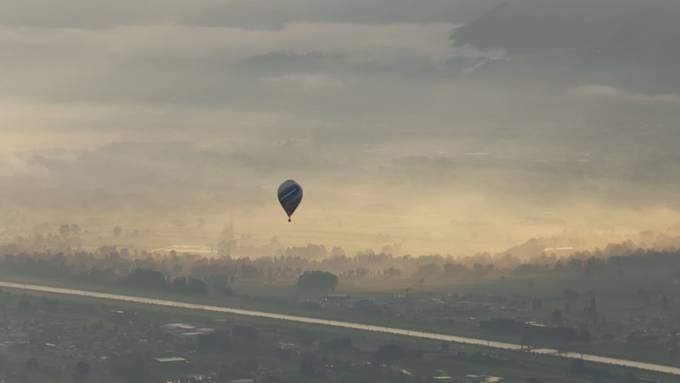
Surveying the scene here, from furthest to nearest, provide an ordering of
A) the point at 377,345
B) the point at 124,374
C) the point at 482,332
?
1. the point at 482,332
2. the point at 377,345
3. the point at 124,374

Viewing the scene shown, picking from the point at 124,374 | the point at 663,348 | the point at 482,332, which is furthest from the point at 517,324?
the point at 124,374

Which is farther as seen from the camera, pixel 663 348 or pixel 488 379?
pixel 663 348

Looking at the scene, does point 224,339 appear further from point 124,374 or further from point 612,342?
point 612,342

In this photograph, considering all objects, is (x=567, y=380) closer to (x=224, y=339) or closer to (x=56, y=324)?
(x=224, y=339)

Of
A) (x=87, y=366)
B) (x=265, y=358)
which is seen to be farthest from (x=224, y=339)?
(x=87, y=366)

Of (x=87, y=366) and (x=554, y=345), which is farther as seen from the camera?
(x=554, y=345)

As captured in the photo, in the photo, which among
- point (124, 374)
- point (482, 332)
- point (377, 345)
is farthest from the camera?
point (482, 332)
